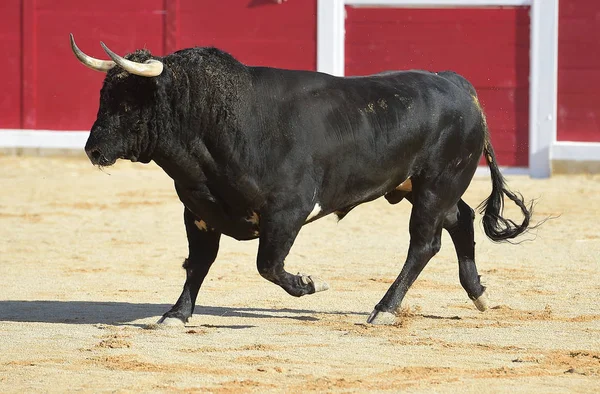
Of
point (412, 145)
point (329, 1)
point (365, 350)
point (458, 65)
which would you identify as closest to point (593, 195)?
→ point (458, 65)

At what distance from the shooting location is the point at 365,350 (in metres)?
5.20

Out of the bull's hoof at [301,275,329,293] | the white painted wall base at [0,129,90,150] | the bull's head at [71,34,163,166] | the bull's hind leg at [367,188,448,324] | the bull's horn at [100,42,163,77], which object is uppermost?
the bull's horn at [100,42,163,77]

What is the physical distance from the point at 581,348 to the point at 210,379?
5.37 feet

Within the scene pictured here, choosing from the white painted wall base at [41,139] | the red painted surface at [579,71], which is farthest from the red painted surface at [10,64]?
Answer: the red painted surface at [579,71]

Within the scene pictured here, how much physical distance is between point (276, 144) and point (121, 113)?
697 millimetres

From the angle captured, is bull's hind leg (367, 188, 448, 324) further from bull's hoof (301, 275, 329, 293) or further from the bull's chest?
the bull's chest

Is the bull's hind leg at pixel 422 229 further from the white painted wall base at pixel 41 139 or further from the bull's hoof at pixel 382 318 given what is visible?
the white painted wall base at pixel 41 139

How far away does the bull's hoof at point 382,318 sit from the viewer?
5.84 metres

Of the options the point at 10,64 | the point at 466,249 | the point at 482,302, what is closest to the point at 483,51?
the point at 10,64

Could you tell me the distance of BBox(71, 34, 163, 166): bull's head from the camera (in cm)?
548

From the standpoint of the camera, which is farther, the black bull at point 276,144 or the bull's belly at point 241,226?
the bull's belly at point 241,226

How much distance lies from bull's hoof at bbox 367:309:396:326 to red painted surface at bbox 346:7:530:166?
777 centimetres

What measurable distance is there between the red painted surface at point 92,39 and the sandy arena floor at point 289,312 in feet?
11.5

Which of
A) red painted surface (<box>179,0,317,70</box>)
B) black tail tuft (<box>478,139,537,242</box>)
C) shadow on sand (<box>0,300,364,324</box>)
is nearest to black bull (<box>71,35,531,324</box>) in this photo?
shadow on sand (<box>0,300,364,324</box>)
